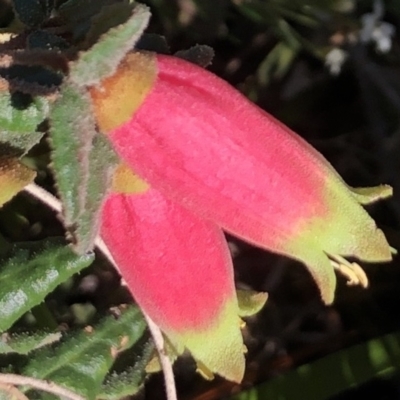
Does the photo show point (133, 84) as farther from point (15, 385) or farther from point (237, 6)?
point (237, 6)

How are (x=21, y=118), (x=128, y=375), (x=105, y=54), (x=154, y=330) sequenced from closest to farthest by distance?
(x=105, y=54), (x=21, y=118), (x=154, y=330), (x=128, y=375)

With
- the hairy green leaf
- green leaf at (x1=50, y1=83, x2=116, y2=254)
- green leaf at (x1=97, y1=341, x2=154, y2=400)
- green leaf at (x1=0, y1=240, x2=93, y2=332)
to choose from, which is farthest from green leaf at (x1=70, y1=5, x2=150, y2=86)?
green leaf at (x1=97, y1=341, x2=154, y2=400)

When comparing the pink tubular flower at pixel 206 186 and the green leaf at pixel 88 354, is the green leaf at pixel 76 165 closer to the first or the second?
the pink tubular flower at pixel 206 186

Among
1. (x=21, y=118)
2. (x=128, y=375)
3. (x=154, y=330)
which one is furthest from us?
(x=128, y=375)

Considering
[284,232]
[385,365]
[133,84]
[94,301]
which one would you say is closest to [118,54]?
[133,84]

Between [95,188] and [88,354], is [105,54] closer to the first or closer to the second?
[95,188]

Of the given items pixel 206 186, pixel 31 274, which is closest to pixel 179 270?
pixel 206 186

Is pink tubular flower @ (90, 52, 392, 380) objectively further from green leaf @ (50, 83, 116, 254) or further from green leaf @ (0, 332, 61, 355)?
green leaf @ (0, 332, 61, 355)
